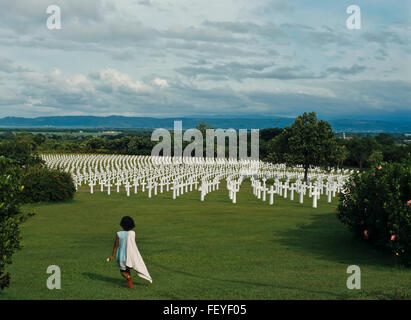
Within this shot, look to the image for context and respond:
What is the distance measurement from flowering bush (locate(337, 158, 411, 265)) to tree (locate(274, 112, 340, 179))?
25032 millimetres

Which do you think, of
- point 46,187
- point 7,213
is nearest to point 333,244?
point 7,213

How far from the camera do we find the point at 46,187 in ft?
95.2

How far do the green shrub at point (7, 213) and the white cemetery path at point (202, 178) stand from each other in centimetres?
1830

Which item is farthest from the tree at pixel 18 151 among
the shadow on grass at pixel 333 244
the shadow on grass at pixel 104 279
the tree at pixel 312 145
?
the shadow on grass at pixel 104 279

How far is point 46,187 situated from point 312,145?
20.6m

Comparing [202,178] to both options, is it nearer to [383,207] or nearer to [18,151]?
[18,151]

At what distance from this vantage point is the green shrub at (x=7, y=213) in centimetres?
845

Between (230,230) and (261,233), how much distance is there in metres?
1.19

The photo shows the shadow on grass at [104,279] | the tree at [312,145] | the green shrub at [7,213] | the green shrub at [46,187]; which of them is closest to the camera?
the green shrub at [7,213]

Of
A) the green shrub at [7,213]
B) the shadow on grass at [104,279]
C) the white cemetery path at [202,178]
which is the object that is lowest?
the shadow on grass at [104,279]

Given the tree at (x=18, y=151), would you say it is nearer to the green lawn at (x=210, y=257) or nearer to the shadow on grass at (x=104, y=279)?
the green lawn at (x=210, y=257)

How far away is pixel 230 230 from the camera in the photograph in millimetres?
17266

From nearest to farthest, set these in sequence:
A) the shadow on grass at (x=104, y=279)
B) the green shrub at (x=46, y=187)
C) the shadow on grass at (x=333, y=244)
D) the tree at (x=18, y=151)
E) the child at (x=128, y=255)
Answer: the child at (x=128, y=255), the shadow on grass at (x=104, y=279), the shadow on grass at (x=333, y=244), the green shrub at (x=46, y=187), the tree at (x=18, y=151)

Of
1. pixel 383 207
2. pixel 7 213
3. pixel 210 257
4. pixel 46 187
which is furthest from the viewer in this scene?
pixel 46 187
